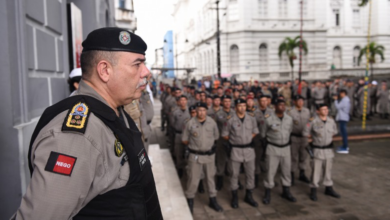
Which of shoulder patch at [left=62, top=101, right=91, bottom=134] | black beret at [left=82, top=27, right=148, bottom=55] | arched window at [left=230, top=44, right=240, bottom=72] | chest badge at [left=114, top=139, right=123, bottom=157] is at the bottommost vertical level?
chest badge at [left=114, top=139, right=123, bottom=157]

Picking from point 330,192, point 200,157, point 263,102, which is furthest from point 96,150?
point 263,102

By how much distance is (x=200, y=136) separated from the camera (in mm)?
5895

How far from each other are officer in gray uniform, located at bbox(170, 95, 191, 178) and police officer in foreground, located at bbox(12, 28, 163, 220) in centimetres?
631

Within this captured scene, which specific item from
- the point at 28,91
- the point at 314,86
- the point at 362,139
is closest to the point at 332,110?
the point at 314,86

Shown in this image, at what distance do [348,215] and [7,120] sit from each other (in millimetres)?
5259

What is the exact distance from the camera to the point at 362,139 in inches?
416

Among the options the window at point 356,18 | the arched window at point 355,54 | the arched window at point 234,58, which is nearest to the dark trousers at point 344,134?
the arched window at point 234,58

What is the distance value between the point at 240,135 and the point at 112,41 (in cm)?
485

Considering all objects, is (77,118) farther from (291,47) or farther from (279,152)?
(291,47)

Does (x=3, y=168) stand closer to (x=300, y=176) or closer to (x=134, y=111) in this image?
(x=134, y=111)

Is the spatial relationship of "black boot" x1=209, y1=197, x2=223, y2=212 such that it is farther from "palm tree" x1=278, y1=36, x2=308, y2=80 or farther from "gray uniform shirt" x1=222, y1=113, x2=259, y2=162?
"palm tree" x1=278, y1=36, x2=308, y2=80

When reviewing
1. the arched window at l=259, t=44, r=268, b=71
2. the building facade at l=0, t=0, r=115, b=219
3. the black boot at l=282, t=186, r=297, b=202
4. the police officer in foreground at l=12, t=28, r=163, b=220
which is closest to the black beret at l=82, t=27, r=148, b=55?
the police officer in foreground at l=12, t=28, r=163, b=220

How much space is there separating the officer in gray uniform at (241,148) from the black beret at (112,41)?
4767 millimetres

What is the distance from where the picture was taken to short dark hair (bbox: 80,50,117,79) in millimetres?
1532
